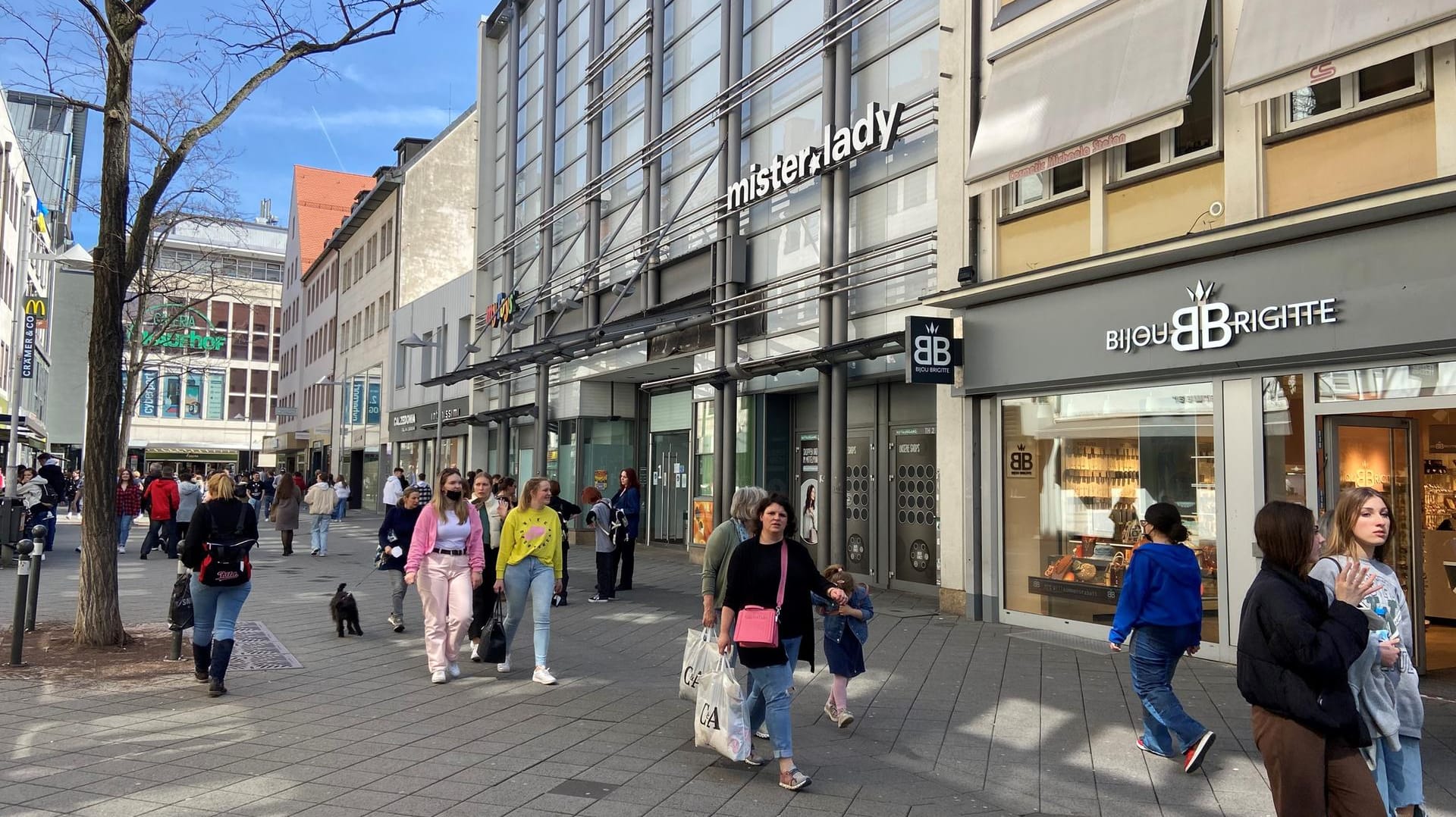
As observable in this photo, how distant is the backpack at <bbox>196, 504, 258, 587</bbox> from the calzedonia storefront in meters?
6.31

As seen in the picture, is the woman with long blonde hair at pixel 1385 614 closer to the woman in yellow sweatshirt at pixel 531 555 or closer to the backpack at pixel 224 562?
the woman in yellow sweatshirt at pixel 531 555

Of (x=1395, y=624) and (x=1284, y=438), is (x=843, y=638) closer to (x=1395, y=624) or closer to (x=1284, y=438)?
(x=1395, y=624)

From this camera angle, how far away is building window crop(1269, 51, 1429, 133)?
7984mm

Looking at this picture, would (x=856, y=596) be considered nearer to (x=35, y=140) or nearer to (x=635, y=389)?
(x=635, y=389)

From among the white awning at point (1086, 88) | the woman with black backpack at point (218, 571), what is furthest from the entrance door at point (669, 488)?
the woman with black backpack at point (218, 571)

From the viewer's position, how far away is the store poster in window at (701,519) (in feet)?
63.8

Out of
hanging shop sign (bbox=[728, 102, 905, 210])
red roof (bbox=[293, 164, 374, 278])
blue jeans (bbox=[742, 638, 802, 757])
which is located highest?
red roof (bbox=[293, 164, 374, 278])

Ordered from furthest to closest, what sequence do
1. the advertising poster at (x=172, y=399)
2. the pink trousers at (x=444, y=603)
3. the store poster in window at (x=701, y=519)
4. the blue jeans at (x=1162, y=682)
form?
the advertising poster at (x=172, y=399) < the store poster in window at (x=701, y=519) < the pink trousers at (x=444, y=603) < the blue jeans at (x=1162, y=682)

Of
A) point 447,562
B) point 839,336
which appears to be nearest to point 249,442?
point 839,336

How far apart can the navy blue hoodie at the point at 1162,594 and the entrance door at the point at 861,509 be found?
29.6ft

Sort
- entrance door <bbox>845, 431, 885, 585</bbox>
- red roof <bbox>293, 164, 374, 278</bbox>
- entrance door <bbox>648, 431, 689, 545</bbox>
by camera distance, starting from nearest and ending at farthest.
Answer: entrance door <bbox>845, 431, 885, 585</bbox> → entrance door <bbox>648, 431, 689, 545</bbox> → red roof <bbox>293, 164, 374, 278</bbox>

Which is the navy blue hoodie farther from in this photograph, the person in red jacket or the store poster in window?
the person in red jacket

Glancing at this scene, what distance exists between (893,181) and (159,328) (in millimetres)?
24655

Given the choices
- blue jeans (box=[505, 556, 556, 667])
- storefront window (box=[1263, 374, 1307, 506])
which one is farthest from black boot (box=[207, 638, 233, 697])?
storefront window (box=[1263, 374, 1307, 506])
